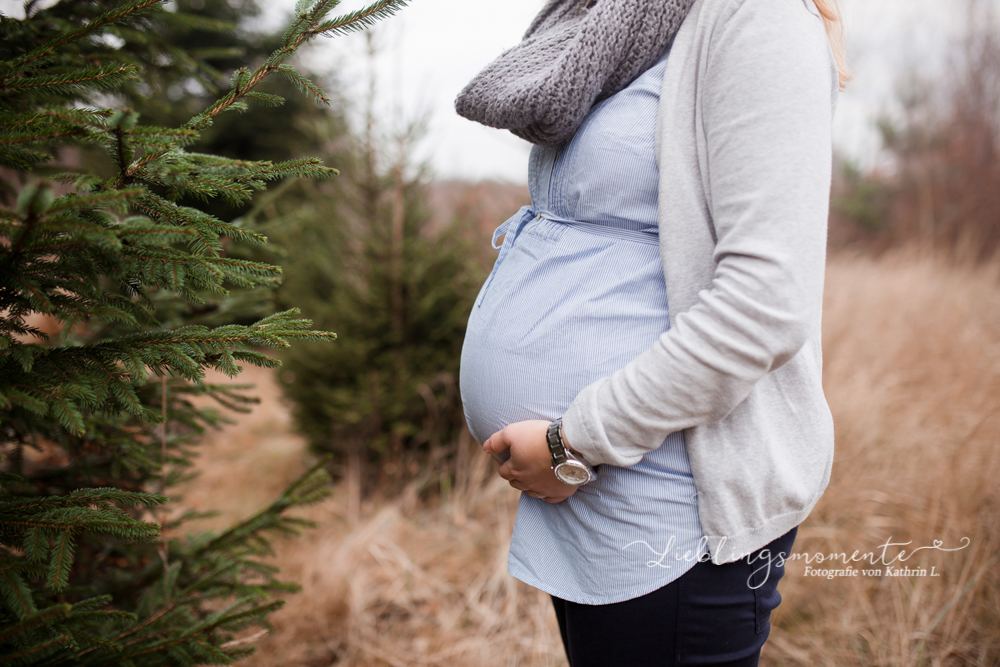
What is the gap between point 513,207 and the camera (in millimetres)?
3488

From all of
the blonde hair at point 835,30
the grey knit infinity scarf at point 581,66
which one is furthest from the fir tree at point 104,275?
the blonde hair at point 835,30

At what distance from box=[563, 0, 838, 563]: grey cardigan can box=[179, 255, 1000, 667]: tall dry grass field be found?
1.56 m

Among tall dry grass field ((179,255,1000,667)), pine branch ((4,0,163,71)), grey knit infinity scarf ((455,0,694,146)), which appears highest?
pine branch ((4,0,163,71))

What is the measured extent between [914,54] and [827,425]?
37.2 ft

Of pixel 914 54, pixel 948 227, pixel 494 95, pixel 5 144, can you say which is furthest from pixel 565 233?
pixel 914 54

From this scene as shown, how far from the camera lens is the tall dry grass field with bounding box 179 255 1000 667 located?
6.42ft

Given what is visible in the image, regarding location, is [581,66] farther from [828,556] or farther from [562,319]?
[828,556]

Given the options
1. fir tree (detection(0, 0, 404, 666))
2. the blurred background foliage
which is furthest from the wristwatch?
the blurred background foliage

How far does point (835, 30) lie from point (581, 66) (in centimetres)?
50

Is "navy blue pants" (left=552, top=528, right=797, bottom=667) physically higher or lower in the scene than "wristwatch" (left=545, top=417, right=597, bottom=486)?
lower

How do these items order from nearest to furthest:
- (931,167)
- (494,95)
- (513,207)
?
(494,95), (513,207), (931,167)

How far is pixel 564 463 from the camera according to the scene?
0.80 meters

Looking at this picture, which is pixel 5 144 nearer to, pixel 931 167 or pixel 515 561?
pixel 515 561

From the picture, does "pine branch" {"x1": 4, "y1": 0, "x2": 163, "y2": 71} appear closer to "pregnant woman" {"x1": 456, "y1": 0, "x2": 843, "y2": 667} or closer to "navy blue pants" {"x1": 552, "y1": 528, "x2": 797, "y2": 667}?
"pregnant woman" {"x1": 456, "y1": 0, "x2": 843, "y2": 667}
